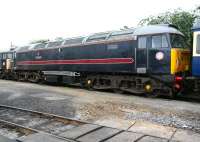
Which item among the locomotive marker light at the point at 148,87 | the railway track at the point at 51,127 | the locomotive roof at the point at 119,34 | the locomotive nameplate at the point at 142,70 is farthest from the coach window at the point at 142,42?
the railway track at the point at 51,127

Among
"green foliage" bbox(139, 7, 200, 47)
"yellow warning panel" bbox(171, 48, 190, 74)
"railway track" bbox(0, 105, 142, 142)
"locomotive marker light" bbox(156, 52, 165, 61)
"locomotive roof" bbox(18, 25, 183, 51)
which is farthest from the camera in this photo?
"green foliage" bbox(139, 7, 200, 47)

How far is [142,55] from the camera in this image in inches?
606

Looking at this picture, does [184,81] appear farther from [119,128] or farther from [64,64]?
[64,64]

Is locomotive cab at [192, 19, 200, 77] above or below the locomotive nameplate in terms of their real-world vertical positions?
above

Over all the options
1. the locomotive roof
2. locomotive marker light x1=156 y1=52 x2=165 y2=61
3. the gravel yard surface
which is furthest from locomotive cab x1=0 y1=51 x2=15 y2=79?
locomotive marker light x1=156 y1=52 x2=165 y2=61

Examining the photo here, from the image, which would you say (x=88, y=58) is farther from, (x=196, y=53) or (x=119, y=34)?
(x=196, y=53)

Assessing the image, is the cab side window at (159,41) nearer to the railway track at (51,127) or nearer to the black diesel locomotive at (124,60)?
the black diesel locomotive at (124,60)

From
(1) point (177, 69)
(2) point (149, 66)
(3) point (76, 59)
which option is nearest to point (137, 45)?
(2) point (149, 66)

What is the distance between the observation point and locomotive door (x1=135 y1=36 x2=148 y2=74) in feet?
50.1

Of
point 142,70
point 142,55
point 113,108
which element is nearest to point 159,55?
point 142,55

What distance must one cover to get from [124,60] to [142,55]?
45.3 inches

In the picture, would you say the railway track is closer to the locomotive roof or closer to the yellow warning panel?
the yellow warning panel

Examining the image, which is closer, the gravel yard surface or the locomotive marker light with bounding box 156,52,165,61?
the gravel yard surface

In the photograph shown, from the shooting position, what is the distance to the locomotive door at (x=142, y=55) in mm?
15281
